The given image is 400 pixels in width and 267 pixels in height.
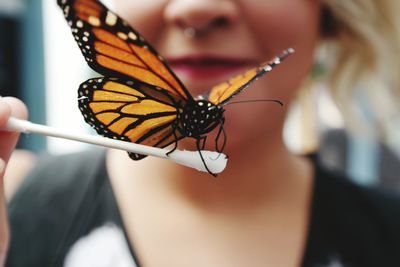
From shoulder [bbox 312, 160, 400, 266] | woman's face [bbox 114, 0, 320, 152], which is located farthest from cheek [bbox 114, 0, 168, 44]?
shoulder [bbox 312, 160, 400, 266]

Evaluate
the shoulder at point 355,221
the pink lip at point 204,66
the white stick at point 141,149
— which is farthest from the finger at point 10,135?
the shoulder at point 355,221

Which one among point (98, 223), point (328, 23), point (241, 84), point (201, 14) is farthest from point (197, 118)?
point (328, 23)

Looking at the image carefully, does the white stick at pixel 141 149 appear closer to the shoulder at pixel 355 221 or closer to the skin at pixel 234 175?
the skin at pixel 234 175

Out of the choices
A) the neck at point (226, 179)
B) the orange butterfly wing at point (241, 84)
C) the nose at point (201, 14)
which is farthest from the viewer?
the neck at point (226, 179)

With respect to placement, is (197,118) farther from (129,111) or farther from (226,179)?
(226,179)

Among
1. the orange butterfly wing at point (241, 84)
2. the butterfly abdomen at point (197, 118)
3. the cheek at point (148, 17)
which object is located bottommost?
the cheek at point (148, 17)
